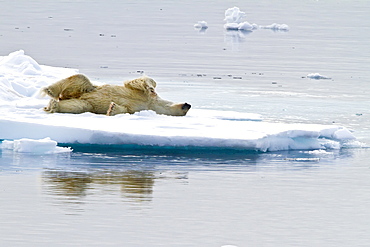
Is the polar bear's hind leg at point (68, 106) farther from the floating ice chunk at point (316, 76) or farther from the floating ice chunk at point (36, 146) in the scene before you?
the floating ice chunk at point (316, 76)

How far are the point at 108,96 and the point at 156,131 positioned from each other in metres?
1.77

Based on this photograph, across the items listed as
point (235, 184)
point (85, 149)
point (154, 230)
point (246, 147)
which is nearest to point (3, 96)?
point (85, 149)

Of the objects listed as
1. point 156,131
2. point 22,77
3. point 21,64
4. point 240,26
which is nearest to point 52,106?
point 156,131

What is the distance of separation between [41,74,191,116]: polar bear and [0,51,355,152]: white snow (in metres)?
0.30

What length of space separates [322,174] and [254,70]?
1332 cm

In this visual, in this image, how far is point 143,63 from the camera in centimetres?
2583

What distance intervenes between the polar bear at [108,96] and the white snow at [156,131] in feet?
0.98

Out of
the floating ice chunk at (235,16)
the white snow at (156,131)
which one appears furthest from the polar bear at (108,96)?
the floating ice chunk at (235,16)

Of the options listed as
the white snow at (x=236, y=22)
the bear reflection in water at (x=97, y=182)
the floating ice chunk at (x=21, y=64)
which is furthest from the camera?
the white snow at (x=236, y=22)

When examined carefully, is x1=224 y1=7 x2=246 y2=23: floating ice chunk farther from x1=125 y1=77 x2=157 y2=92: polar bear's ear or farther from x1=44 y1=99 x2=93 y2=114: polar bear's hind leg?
x1=44 y1=99 x2=93 y2=114: polar bear's hind leg

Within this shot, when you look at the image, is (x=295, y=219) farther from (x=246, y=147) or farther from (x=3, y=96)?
(x=3, y=96)

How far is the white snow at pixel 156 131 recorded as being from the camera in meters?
12.6

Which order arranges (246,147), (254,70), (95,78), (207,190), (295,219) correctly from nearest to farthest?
(295,219), (207,190), (246,147), (95,78), (254,70)

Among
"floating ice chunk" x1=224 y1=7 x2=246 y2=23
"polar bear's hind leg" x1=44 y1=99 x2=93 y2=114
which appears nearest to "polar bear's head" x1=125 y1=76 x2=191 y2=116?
"polar bear's hind leg" x1=44 y1=99 x2=93 y2=114
